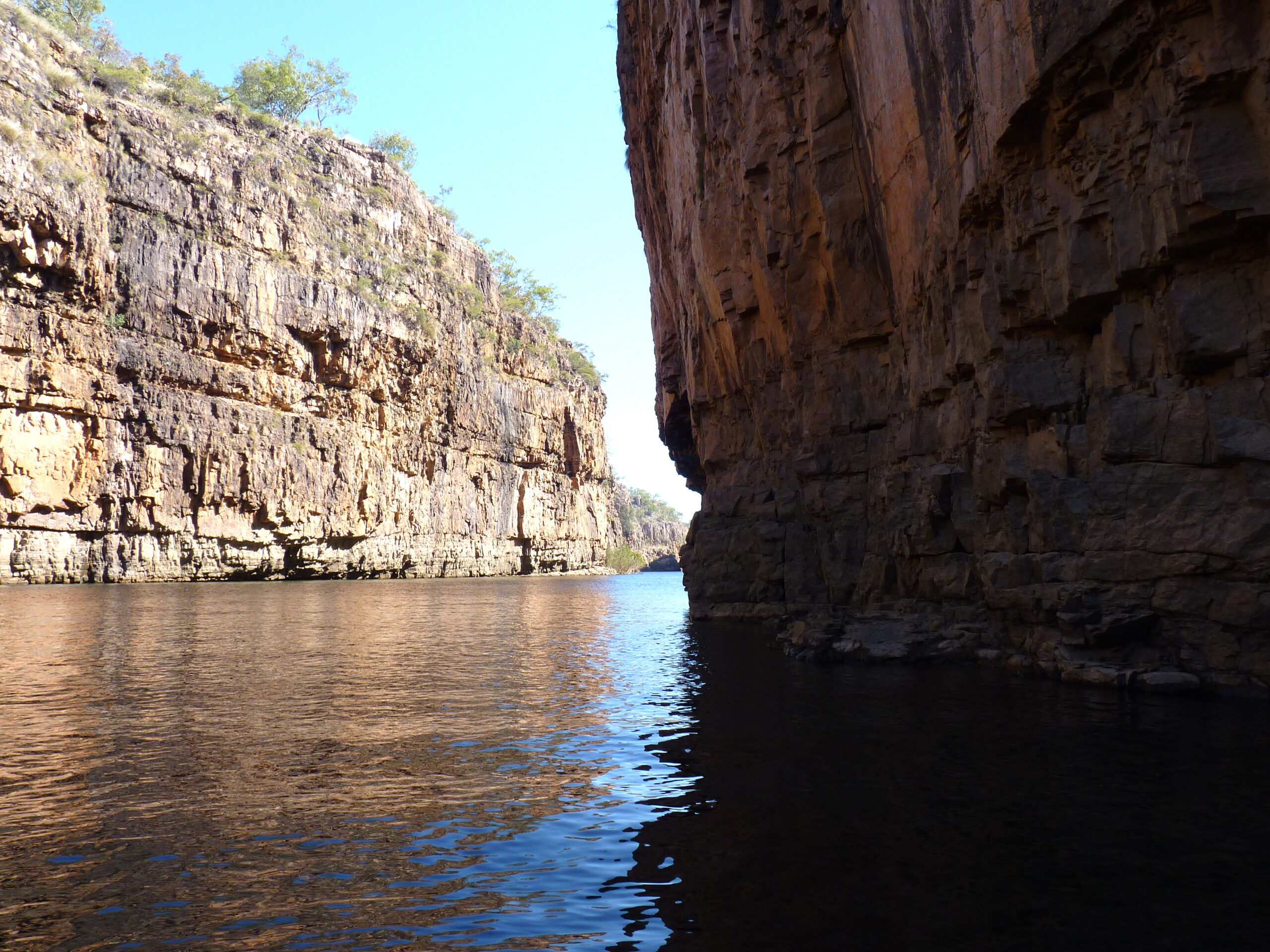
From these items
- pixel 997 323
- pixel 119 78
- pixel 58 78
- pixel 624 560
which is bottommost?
pixel 624 560

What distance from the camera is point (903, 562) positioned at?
21469 millimetres

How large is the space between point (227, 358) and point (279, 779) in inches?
2277

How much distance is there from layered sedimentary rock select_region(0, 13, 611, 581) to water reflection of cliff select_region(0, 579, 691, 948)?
33.8 meters

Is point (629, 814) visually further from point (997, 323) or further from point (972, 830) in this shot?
point (997, 323)

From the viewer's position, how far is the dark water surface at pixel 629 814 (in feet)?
19.4

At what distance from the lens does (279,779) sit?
31.6 feet

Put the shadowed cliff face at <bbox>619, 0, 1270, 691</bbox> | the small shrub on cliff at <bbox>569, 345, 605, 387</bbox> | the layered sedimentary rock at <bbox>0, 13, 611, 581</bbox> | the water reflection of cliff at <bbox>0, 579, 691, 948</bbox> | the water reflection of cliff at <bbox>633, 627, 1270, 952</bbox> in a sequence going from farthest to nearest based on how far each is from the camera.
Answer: the small shrub on cliff at <bbox>569, 345, 605, 387</bbox> < the layered sedimentary rock at <bbox>0, 13, 611, 581</bbox> < the shadowed cliff face at <bbox>619, 0, 1270, 691</bbox> < the water reflection of cliff at <bbox>0, 579, 691, 948</bbox> < the water reflection of cliff at <bbox>633, 627, 1270, 952</bbox>

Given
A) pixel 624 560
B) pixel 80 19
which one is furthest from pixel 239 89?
pixel 624 560

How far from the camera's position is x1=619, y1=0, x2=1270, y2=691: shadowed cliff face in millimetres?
12781

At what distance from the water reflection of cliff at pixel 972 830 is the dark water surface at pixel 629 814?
0.03 meters

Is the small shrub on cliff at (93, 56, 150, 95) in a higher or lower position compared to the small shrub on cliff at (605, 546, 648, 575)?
higher

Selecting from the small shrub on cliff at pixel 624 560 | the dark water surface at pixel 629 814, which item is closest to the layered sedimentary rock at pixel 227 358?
the small shrub on cliff at pixel 624 560

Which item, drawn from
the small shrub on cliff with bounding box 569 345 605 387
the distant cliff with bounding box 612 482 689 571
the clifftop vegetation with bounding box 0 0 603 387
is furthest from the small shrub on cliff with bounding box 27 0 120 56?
the distant cliff with bounding box 612 482 689 571

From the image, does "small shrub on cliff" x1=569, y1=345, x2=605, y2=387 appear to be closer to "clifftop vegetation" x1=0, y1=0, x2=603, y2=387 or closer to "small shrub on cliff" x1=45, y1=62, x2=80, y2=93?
"clifftop vegetation" x1=0, y1=0, x2=603, y2=387
